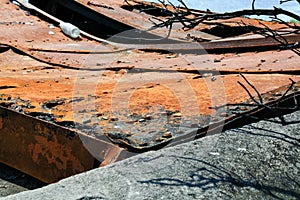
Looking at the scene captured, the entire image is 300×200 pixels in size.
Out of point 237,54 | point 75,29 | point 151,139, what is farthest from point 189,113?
point 75,29

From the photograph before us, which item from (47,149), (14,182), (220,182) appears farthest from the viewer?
(14,182)

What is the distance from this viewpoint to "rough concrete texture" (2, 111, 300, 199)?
3.81 ft

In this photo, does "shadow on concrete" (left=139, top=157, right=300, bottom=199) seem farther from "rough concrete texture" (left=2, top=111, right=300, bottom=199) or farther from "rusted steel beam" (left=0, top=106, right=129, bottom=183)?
"rusted steel beam" (left=0, top=106, right=129, bottom=183)

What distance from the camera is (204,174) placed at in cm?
123

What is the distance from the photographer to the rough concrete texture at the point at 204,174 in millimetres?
1160

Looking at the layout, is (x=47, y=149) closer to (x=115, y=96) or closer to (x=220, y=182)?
(x=115, y=96)

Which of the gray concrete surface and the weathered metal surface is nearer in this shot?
the weathered metal surface

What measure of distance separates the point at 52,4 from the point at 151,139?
11.5ft

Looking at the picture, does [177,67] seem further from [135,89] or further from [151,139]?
[151,139]

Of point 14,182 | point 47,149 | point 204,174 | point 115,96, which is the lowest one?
point 14,182

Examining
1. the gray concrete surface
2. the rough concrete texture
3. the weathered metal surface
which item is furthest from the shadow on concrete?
the gray concrete surface

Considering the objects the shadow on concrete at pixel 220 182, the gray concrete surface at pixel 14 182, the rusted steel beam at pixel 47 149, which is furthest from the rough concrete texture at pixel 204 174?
the gray concrete surface at pixel 14 182

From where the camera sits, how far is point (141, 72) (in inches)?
97.7

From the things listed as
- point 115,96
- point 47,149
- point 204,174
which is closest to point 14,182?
point 47,149
